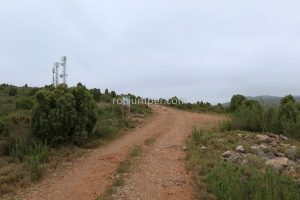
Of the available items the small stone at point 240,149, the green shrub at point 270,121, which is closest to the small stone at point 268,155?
the small stone at point 240,149

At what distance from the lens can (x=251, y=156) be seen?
10.6 m

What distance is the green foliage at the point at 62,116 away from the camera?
39.7 feet

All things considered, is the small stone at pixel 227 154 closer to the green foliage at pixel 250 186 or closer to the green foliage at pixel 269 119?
the green foliage at pixel 250 186

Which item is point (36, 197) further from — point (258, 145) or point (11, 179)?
point (258, 145)

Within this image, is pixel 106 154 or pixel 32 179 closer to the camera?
pixel 32 179

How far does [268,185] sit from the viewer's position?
23.9ft

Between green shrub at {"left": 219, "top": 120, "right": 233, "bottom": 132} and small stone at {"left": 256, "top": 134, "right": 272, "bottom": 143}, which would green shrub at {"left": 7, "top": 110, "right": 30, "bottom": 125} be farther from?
small stone at {"left": 256, "top": 134, "right": 272, "bottom": 143}

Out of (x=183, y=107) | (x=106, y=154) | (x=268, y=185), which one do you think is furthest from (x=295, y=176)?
(x=183, y=107)

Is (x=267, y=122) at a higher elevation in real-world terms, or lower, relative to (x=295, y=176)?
higher

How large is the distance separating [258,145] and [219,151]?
58.7 inches

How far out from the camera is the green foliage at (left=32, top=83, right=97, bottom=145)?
12.1 m

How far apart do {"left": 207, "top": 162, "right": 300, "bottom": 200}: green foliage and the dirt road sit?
0.61 meters

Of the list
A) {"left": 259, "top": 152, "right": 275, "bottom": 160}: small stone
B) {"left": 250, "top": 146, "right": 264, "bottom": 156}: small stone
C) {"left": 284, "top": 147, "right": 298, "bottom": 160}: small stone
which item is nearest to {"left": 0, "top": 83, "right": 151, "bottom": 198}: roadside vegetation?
{"left": 250, "top": 146, "right": 264, "bottom": 156}: small stone

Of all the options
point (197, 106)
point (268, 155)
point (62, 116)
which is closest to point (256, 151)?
point (268, 155)
